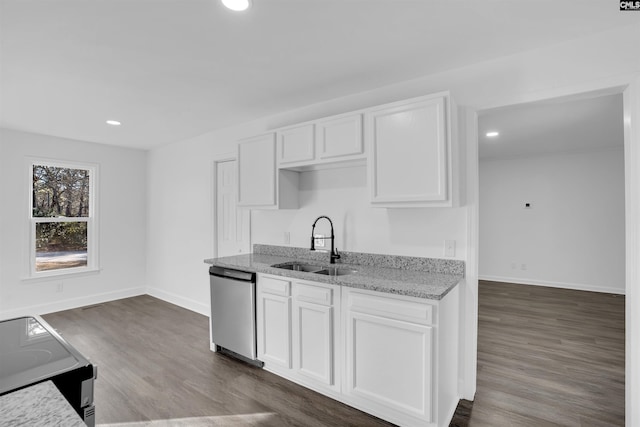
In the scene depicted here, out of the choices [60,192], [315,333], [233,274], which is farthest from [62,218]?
[315,333]

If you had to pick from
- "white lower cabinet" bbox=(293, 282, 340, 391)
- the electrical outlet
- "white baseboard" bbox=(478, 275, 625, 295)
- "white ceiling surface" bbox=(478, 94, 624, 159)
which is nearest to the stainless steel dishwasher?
"white lower cabinet" bbox=(293, 282, 340, 391)

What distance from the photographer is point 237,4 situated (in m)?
1.68

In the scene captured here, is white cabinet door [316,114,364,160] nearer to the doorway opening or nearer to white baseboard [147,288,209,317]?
the doorway opening

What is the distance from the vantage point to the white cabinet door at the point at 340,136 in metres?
2.61

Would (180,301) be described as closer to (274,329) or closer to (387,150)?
(274,329)

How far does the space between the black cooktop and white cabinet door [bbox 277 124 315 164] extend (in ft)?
6.99

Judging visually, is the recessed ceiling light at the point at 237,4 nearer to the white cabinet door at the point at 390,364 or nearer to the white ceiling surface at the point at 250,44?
the white ceiling surface at the point at 250,44

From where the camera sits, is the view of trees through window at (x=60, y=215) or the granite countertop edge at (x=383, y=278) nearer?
the granite countertop edge at (x=383, y=278)

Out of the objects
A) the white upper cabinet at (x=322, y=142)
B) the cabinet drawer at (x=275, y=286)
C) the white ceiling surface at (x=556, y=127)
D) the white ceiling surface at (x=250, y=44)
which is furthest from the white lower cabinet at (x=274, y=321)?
the white ceiling surface at (x=556, y=127)

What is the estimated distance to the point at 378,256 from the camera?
288 centimetres

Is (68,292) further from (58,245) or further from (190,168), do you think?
(190,168)

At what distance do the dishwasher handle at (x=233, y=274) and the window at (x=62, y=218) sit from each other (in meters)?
3.06

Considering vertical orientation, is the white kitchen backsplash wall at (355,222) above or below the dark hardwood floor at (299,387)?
above

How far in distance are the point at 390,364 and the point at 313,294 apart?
0.74m
